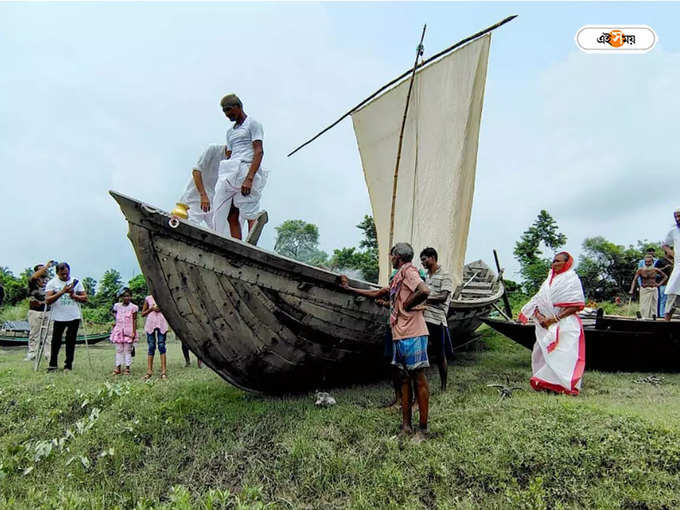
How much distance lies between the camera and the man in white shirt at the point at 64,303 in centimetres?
558

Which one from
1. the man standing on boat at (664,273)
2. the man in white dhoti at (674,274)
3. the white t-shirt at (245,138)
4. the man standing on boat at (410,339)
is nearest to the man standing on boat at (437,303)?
the man standing on boat at (410,339)

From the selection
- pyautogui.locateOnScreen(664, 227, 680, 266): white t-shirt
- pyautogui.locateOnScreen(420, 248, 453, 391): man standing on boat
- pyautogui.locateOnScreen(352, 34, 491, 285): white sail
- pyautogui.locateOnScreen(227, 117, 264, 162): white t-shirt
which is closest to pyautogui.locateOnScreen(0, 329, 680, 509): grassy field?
pyautogui.locateOnScreen(420, 248, 453, 391): man standing on boat

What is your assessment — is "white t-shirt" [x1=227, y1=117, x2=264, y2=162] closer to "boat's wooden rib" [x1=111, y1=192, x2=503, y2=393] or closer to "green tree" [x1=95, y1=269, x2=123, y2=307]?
"boat's wooden rib" [x1=111, y1=192, x2=503, y2=393]

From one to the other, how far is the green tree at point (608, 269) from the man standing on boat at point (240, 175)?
77.9ft

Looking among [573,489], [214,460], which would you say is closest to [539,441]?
[573,489]

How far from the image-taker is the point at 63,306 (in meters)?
5.60

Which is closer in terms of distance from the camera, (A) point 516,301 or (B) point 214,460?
(B) point 214,460

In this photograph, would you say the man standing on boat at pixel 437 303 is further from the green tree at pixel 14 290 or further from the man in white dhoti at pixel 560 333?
the green tree at pixel 14 290

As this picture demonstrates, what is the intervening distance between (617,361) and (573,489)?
406 cm

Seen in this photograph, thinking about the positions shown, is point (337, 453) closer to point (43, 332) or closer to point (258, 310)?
point (258, 310)

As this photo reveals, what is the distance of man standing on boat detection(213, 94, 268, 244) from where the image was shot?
12.0 ft

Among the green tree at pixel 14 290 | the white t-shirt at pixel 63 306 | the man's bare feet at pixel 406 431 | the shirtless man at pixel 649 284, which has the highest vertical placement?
the shirtless man at pixel 649 284

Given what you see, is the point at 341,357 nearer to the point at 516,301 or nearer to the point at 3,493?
the point at 3,493

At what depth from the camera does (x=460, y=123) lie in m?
7.66
